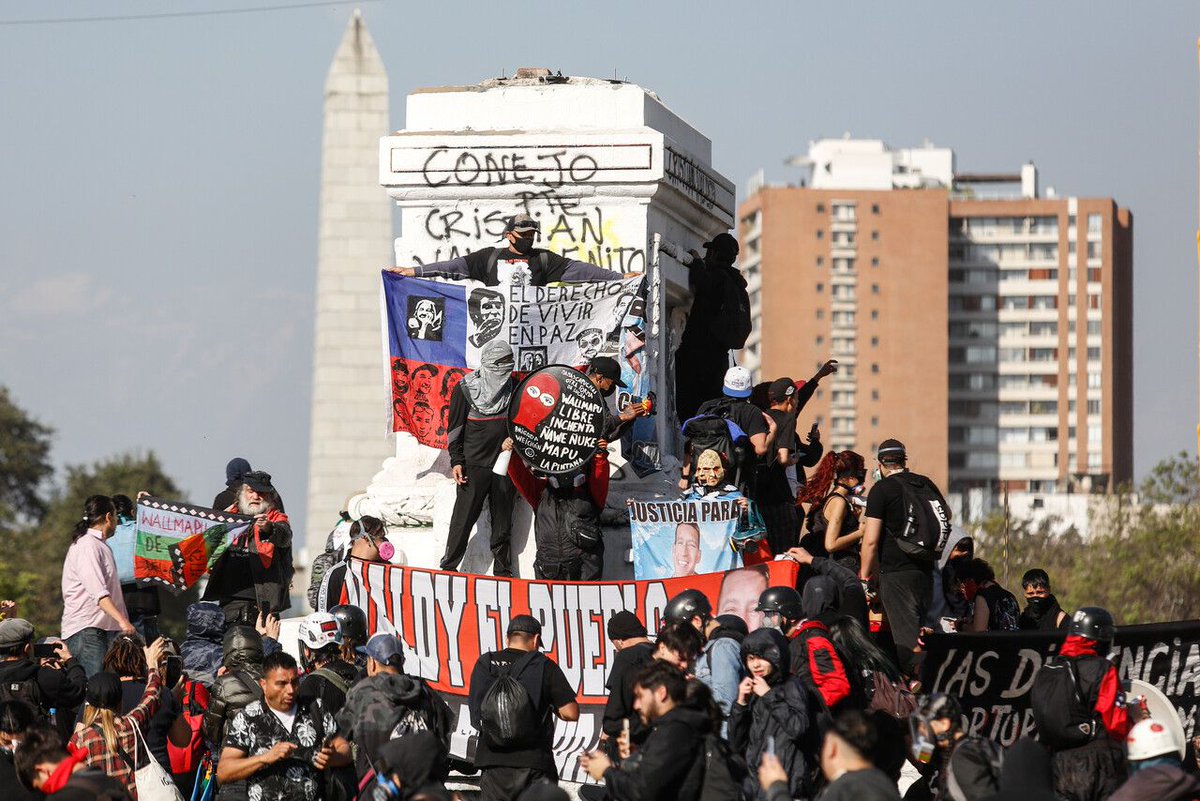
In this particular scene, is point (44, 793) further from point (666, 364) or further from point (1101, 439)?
point (1101, 439)

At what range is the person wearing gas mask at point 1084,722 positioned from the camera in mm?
11859

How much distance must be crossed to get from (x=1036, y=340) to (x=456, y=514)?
14431 centimetres

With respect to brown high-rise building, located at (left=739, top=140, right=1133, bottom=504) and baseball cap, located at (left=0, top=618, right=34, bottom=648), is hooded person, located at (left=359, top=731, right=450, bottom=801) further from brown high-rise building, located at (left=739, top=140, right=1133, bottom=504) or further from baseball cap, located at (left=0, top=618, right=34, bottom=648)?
brown high-rise building, located at (left=739, top=140, right=1133, bottom=504)

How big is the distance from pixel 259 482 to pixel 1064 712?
6332mm

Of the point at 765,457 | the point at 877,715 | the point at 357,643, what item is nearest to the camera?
the point at 877,715

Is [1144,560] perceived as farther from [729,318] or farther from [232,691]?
[232,691]

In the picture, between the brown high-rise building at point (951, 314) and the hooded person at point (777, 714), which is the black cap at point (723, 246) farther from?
the brown high-rise building at point (951, 314)

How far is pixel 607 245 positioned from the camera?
56.6 ft

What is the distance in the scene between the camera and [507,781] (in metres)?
12.0

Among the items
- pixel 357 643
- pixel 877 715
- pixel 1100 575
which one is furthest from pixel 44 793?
pixel 1100 575

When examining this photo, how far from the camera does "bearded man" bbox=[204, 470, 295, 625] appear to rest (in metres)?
15.8

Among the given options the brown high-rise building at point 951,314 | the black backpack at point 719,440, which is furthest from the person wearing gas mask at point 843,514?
the brown high-rise building at point 951,314

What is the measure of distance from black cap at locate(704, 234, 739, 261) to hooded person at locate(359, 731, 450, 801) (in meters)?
8.28

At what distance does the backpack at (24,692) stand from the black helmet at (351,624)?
5.41 feet
